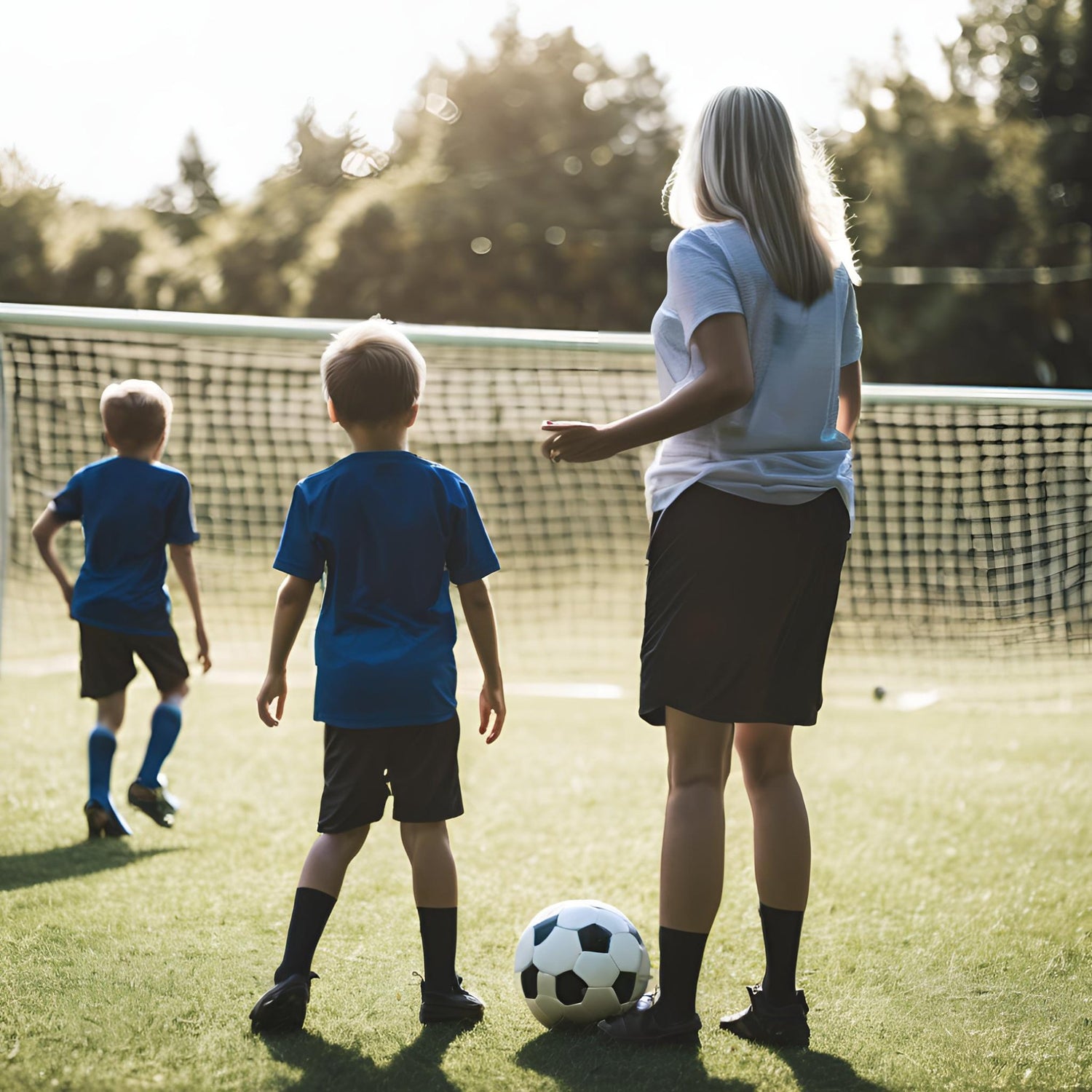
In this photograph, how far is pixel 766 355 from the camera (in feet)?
7.72

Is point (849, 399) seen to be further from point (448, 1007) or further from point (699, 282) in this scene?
point (448, 1007)

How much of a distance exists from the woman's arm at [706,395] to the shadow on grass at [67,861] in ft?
7.23

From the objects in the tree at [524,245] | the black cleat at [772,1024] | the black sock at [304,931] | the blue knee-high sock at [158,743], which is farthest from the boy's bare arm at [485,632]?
the tree at [524,245]

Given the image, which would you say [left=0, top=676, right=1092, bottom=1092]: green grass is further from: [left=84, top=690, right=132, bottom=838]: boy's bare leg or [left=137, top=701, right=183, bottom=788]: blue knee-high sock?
[left=137, top=701, right=183, bottom=788]: blue knee-high sock

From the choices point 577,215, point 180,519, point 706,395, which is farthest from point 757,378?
point 577,215

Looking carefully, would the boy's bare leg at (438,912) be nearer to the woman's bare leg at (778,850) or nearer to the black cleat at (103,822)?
the woman's bare leg at (778,850)

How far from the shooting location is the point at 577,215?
86.0 ft

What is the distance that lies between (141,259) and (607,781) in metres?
24.2

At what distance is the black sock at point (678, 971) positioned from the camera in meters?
2.34

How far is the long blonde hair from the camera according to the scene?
2.36 meters

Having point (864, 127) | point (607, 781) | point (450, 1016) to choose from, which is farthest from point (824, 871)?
point (864, 127)

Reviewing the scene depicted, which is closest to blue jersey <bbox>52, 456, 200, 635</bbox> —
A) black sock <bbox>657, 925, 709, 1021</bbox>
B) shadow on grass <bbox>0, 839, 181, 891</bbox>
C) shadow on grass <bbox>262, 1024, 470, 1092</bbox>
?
shadow on grass <bbox>0, 839, 181, 891</bbox>

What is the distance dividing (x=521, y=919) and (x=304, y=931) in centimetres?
95

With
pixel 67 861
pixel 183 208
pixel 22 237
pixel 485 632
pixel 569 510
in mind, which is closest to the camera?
pixel 485 632
